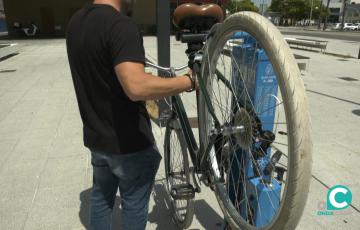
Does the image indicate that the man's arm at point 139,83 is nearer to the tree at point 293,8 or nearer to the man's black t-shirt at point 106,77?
the man's black t-shirt at point 106,77

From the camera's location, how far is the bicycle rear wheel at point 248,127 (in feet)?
4.54

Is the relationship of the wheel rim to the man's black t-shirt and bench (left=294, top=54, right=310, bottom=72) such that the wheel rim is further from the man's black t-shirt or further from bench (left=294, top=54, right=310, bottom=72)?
bench (left=294, top=54, right=310, bottom=72)

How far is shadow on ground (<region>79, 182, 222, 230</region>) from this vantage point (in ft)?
9.27

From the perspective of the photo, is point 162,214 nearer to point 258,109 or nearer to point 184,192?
point 184,192

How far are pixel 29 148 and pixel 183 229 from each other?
262 centimetres

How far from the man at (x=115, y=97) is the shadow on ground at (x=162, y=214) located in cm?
83

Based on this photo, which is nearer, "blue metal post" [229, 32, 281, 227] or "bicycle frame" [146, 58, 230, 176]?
"blue metal post" [229, 32, 281, 227]

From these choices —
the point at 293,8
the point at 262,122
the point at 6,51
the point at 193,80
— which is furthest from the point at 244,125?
the point at 293,8

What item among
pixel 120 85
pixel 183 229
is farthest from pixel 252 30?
pixel 183 229

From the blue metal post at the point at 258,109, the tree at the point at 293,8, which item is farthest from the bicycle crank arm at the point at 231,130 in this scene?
the tree at the point at 293,8

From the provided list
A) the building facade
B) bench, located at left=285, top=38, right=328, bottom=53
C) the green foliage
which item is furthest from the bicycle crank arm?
the building facade

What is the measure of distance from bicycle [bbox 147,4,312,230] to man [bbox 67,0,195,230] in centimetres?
30

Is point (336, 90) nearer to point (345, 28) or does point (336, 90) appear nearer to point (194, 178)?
point (194, 178)

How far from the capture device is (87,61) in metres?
1.65
